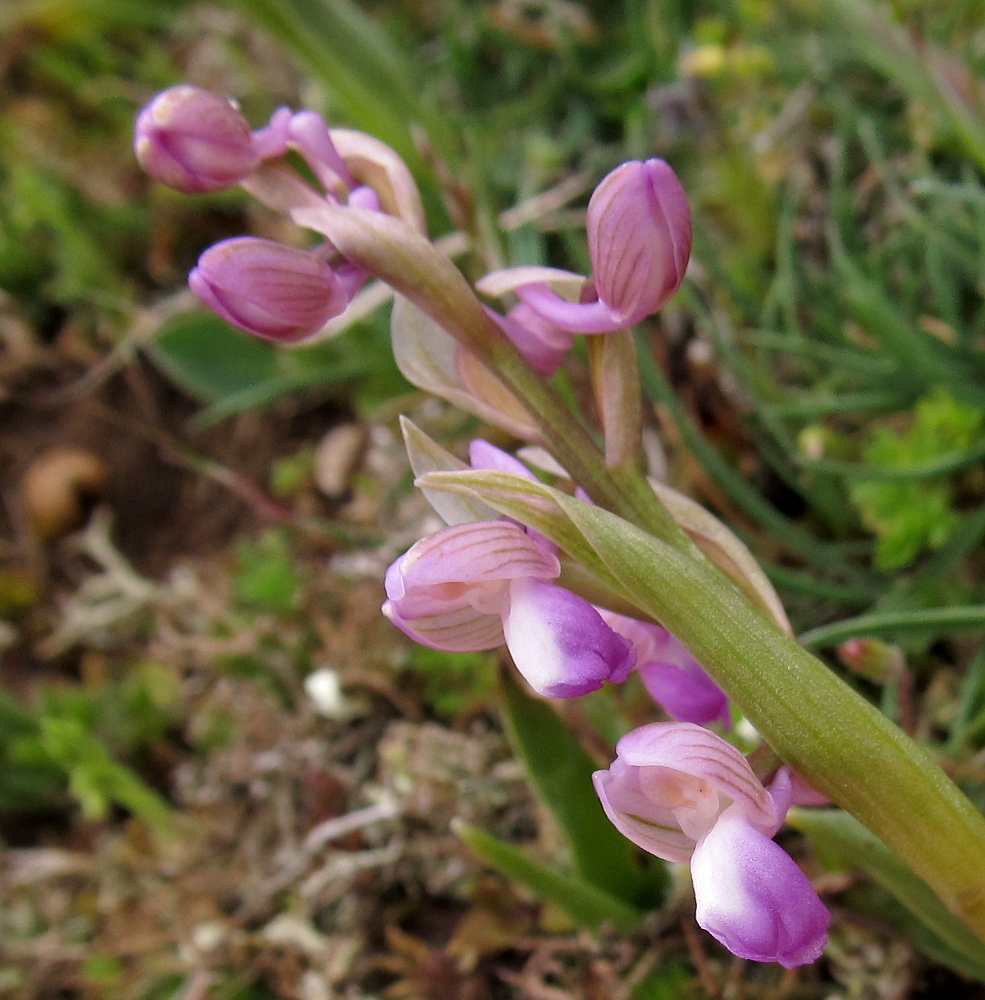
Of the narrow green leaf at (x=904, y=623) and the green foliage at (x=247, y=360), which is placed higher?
the green foliage at (x=247, y=360)

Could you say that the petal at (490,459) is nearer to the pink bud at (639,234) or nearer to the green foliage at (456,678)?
the pink bud at (639,234)

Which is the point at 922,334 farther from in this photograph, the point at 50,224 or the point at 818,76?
the point at 50,224

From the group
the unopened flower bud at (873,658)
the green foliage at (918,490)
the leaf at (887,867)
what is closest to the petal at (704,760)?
the leaf at (887,867)

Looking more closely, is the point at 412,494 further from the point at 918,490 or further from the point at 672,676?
the point at 672,676

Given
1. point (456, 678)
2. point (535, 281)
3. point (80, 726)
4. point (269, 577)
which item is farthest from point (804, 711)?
point (80, 726)

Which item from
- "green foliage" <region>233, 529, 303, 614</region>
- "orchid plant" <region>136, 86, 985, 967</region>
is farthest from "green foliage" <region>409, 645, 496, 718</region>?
"orchid plant" <region>136, 86, 985, 967</region>

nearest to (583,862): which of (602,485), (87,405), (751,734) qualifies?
(751,734)

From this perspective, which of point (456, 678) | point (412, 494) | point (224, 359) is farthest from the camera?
point (224, 359)
